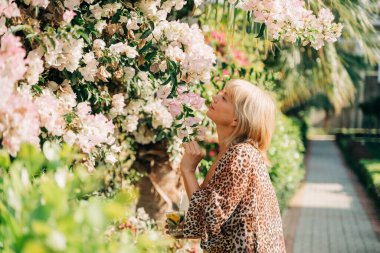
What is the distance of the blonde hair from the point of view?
9.09 ft

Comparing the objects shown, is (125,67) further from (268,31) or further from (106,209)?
(106,209)

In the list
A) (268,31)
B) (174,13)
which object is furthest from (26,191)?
(174,13)

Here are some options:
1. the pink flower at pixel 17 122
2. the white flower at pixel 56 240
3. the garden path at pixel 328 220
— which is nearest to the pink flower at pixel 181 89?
the pink flower at pixel 17 122

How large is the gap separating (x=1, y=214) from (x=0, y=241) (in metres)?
0.17

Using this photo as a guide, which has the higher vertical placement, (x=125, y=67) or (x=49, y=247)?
(x=125, y=67)

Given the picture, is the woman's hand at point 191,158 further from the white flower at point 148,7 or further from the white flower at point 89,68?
the white flower at point 148,7

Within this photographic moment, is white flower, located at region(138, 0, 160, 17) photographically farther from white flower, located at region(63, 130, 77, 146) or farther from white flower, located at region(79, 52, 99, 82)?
white flower, located at region(63, 130, 77, 146)

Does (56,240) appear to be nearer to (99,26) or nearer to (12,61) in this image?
(12,61)

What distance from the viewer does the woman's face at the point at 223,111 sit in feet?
9.25

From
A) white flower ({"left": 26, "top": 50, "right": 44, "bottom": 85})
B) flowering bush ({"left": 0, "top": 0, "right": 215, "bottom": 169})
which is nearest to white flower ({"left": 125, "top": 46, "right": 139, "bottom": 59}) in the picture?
flowering bush ({"left": 0, "top": 0, "right": 215, "bottom": 169})

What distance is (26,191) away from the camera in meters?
1.51

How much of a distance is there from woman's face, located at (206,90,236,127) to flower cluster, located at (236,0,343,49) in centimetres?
47

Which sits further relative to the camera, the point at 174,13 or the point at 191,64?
the point at 174,13

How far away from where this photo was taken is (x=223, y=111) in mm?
2832
